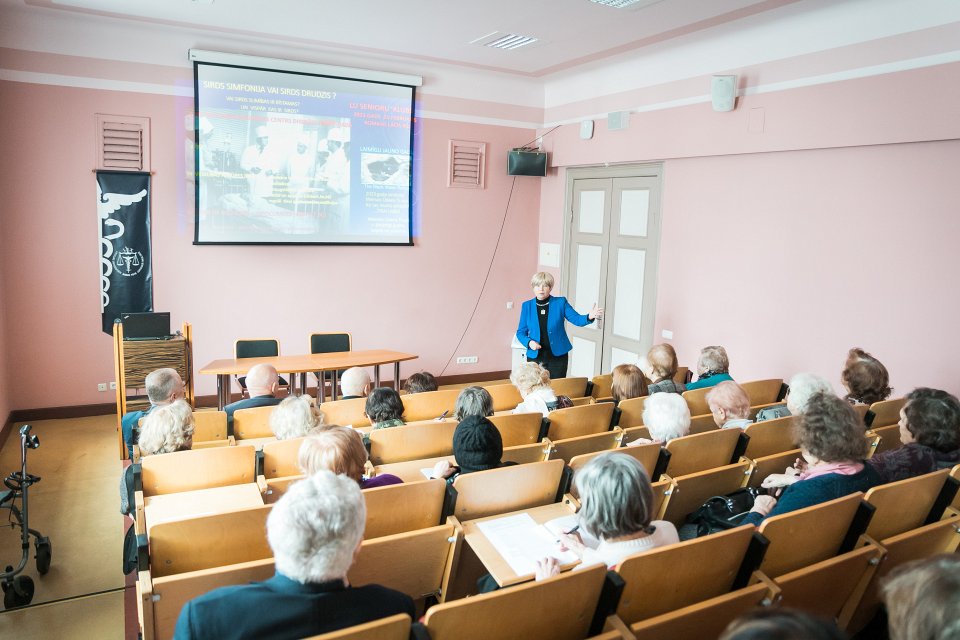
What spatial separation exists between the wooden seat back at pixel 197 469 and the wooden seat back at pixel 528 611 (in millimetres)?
1689

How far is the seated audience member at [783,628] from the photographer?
1.05m

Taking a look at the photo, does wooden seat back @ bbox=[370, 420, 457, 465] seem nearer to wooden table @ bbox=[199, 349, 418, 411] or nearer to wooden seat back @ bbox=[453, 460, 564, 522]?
wooden seat back @ bbox=[453, 460, 564, 522]

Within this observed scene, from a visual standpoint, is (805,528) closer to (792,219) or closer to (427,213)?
(792,219)

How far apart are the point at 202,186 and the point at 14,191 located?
→ 61.9 inches

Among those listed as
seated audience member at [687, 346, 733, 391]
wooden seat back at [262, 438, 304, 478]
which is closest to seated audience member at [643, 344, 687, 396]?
seated audience member at [687, 346, 733, 391]

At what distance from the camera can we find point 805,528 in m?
2.28

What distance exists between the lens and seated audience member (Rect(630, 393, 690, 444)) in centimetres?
337

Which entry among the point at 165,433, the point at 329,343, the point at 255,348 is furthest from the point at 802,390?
the point at 255,348

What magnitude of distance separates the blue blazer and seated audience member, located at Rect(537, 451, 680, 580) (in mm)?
3661

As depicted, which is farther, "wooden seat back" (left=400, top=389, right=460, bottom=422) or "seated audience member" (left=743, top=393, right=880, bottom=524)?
"wooden seat back" (left=400, top=389, right=460, bottom=422)

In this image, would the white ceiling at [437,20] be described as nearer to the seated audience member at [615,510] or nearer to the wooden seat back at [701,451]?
the wooden seat back at [701,451]

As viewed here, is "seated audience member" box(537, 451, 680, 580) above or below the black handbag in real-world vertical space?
above

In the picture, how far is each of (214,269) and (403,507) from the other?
498 cm

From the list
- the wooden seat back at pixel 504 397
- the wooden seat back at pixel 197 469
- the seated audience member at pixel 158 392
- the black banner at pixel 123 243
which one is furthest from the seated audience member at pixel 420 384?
the black banner at pixel 123 243
